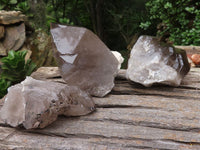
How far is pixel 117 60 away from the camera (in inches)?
51.8

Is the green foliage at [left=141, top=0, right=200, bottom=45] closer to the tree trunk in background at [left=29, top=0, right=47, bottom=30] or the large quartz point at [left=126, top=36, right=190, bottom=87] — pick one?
the large quartz point at [left=126, top=36, right=190, bottom=87]

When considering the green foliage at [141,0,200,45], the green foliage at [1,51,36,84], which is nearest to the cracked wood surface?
the green foliage at [1,51,36,84]

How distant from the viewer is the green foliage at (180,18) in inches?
112

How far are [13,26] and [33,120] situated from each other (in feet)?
10.2

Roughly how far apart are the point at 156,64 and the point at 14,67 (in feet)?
5.86

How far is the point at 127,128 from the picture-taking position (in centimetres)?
95

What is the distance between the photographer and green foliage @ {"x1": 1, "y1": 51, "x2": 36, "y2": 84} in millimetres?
2377

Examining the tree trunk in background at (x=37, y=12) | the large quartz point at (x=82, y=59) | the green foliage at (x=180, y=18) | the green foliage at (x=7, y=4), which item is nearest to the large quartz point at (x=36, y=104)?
the large quartz point at (x=82, y=59)

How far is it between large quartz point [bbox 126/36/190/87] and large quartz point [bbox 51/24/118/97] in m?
0.18

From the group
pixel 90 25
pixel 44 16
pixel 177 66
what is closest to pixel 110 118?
pixel 177 66

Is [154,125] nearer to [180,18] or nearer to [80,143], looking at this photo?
[80,143]

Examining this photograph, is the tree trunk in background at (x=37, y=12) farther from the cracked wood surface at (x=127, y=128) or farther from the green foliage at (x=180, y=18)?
the cracked wood surface at (x=127, y=128)

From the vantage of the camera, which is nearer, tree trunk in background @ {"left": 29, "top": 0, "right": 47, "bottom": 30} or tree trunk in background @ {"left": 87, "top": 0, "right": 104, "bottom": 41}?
tree trunk in background @ {"left": 29, "top": 0, "right": 47, "bottom": 30}

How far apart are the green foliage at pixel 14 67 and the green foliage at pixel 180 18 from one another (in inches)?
83.2
